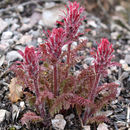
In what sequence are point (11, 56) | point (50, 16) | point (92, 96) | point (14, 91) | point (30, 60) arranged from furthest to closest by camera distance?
point (50, 16) → point (11, 56) → point (14, 91) → point (92, 96) → point (30, 60)

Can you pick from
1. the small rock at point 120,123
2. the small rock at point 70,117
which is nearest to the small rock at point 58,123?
the small rock at point 70,117

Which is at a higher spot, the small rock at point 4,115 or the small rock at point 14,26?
the small rock at point 14,26

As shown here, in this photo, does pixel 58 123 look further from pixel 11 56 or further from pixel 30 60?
pixel 11 56

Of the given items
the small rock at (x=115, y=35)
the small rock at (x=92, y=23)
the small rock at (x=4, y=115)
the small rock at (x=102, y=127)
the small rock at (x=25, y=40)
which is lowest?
the small rock at (x=102, y=127)

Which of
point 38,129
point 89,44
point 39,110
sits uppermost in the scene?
point 89,44

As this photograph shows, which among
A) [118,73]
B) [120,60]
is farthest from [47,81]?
[120,60]

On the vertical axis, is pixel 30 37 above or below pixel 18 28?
below

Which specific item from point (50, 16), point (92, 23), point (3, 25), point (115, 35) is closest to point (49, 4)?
point (50, 16)

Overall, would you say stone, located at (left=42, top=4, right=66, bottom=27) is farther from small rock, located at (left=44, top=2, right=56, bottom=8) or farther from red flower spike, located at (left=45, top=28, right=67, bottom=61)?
red flower spike, located at (left=45, top=28, right=67, bottom=61)

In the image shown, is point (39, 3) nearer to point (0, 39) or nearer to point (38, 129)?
point (0, 39)

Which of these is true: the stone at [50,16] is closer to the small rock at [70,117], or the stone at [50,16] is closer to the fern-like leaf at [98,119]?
the small rock at [70,117]

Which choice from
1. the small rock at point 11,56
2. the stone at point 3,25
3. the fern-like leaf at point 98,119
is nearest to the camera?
the fern-like leaf at point 98,119
